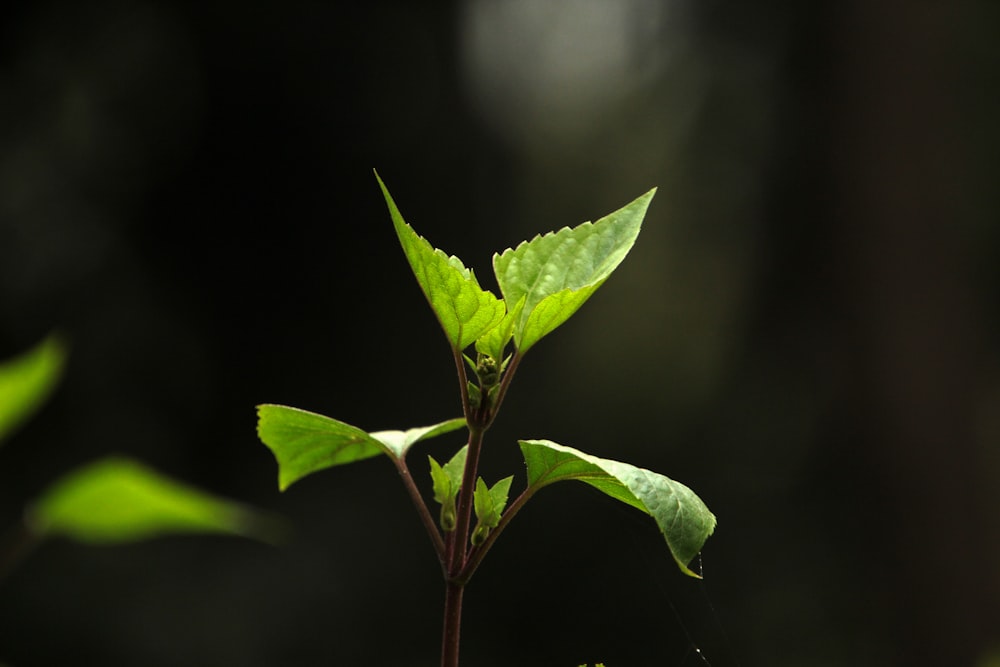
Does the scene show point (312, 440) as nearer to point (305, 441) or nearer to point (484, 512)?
point (305, 441)

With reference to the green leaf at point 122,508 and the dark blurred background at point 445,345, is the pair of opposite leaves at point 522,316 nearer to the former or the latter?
the green leaf at point 122,508

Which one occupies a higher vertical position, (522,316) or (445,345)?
(445,345)

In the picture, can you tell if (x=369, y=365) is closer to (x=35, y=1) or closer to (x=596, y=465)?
(x=35, y=1)

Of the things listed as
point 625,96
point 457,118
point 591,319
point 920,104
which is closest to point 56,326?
point 457,118

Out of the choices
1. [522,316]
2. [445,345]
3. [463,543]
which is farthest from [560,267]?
[445,345]

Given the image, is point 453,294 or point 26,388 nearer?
point 26,388
